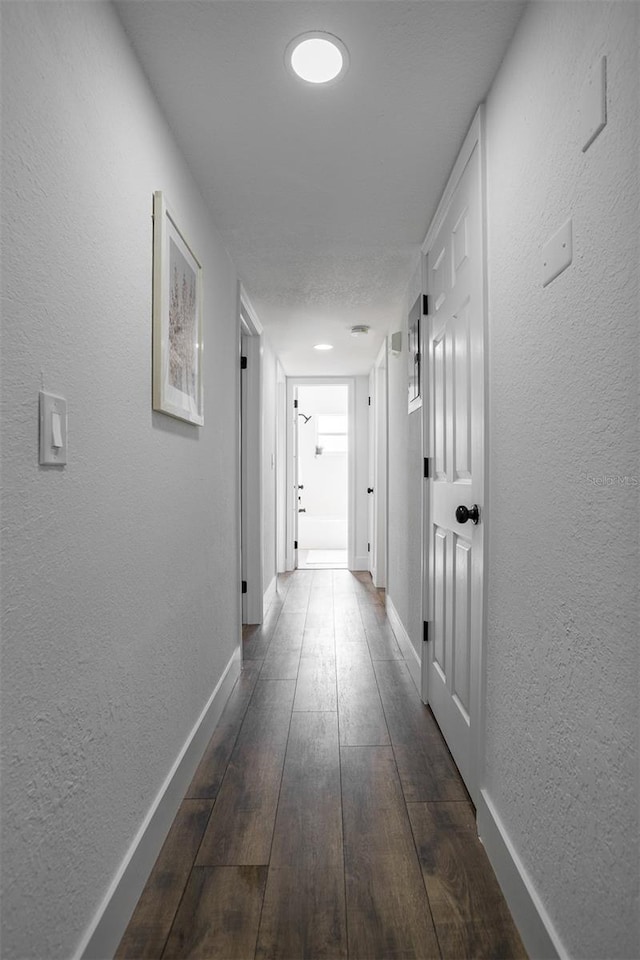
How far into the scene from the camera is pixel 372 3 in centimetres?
132

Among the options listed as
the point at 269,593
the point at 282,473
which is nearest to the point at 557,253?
the point at 269,593

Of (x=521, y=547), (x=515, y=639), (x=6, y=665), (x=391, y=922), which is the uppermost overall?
(x=521, y=547)

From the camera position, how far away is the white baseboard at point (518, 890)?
115 centimetres

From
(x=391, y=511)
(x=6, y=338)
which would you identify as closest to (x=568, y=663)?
(x=6, y=338)

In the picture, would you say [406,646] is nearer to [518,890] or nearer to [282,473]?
[518,890]

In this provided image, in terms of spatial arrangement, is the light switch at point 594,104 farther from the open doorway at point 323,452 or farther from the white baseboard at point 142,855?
the open doorway at point 323,452

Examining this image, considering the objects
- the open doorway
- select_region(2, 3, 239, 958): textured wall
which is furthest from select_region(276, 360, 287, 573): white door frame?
select_region(2, 3, 239, 958): textured wall

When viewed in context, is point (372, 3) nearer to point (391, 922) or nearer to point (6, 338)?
point (6, 338)

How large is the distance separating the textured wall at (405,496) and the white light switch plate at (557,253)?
1586mm

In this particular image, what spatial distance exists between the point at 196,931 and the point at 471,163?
2244 millimetres

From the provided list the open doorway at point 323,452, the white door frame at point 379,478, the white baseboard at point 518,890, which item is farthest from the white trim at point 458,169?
the open doorway at point 323,452

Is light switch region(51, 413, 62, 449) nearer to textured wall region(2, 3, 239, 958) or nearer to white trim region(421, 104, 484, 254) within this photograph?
textured wall region(2, 3, 239, 958)

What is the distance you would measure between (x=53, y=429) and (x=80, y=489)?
17 cm

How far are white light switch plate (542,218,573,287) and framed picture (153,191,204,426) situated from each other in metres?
1.01
